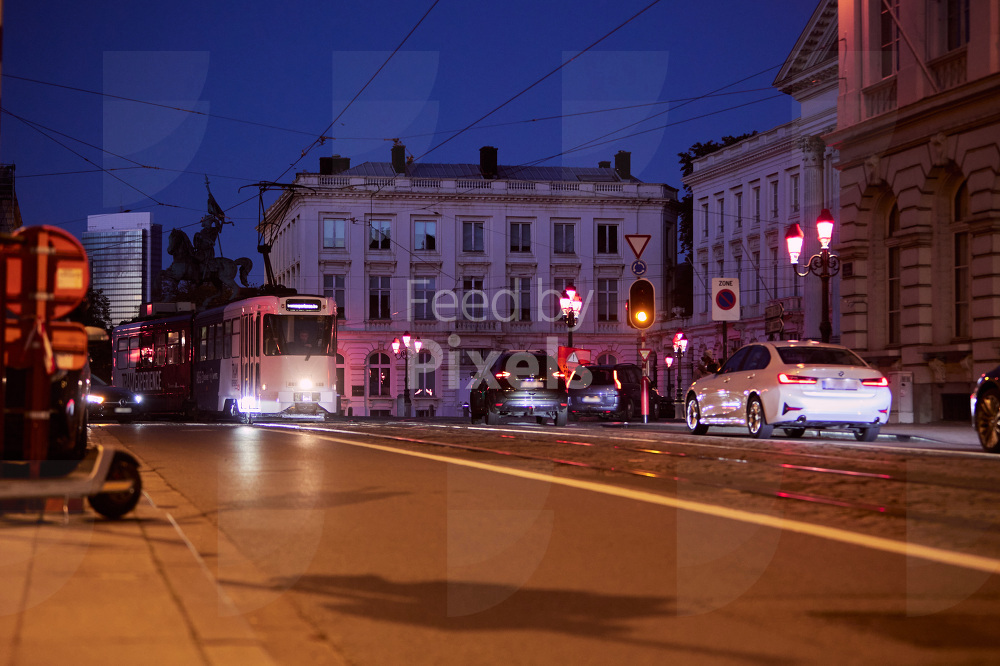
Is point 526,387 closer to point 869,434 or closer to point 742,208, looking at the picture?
point 869,434

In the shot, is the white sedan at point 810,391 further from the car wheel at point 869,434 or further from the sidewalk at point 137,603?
the sidewalk at point 137,603

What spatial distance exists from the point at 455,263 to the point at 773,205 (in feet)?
81.7

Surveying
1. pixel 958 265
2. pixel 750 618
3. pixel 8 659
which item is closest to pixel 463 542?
pixel 750 618

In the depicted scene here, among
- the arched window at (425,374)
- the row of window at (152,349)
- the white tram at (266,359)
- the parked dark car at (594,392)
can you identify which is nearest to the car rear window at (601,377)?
the parked dark car at (594,392)

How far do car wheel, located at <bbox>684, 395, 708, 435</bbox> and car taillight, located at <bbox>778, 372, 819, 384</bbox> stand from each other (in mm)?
3666

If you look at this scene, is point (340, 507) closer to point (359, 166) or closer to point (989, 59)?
point (989, 59)

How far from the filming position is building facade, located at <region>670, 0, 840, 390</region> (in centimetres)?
4950

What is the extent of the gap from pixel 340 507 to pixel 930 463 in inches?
269

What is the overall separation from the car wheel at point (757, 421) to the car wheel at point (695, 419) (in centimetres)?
238

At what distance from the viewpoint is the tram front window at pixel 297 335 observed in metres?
31.6

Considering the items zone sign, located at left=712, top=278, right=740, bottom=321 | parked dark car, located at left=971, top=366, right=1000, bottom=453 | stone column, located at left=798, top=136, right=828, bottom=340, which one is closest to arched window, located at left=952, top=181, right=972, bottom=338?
zone sign, located at left=712, top=278, right=740, bottom=321

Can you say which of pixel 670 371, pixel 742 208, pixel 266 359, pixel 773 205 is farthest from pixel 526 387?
pixel 670 371

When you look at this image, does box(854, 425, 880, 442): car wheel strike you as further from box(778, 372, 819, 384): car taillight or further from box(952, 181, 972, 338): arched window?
box(952, 181, 972, 338): arched window

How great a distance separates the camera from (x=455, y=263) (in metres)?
78.4
